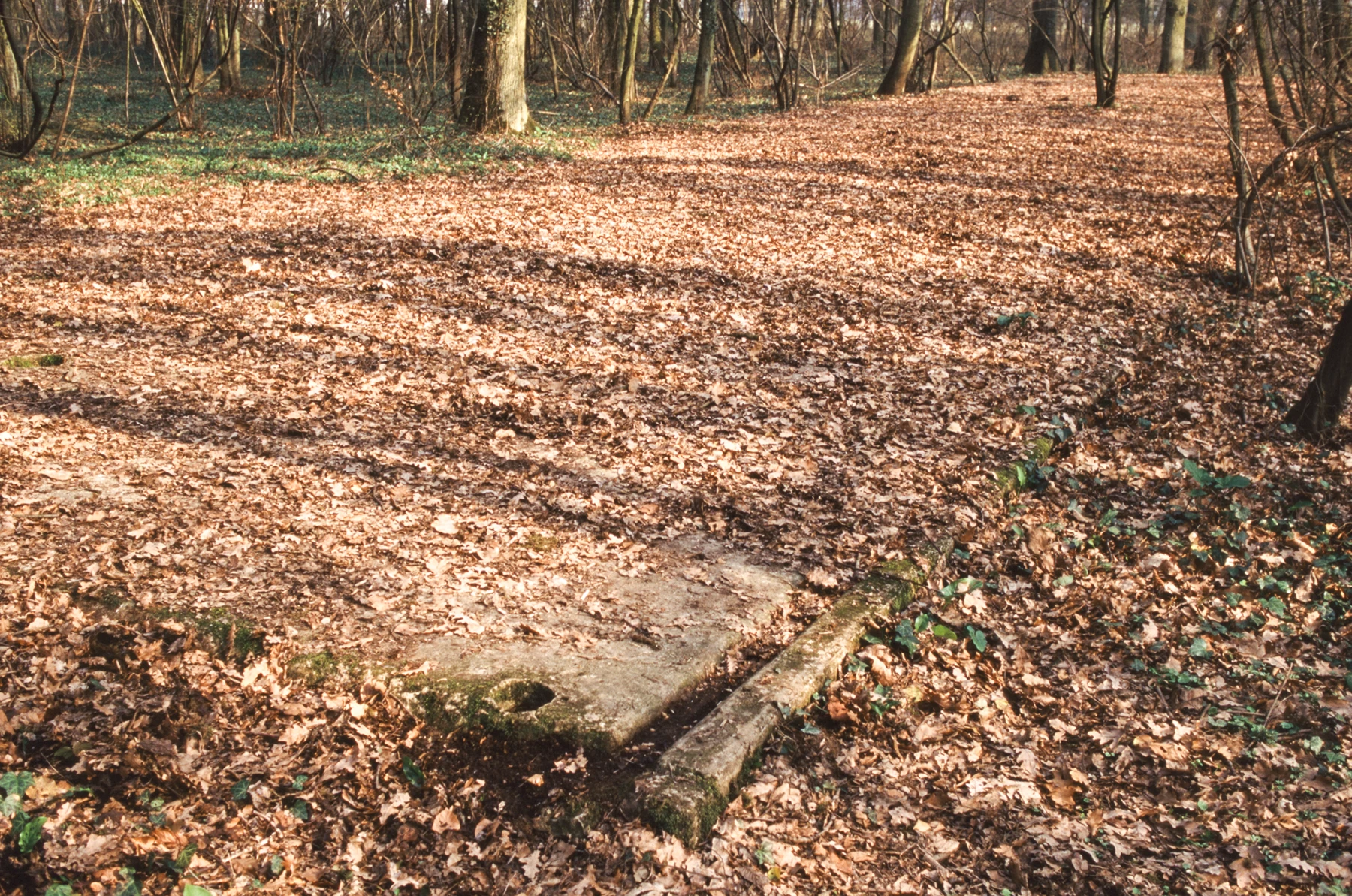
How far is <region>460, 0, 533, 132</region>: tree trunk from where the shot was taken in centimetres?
1573

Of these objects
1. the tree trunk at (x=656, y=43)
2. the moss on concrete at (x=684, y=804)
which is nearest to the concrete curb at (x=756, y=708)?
the moss on concrete at (x=684, y=804)

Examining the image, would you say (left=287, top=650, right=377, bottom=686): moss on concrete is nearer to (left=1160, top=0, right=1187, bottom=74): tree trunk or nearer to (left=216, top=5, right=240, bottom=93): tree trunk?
(left=216, top=5, right=240, bottom=93): tree trunk

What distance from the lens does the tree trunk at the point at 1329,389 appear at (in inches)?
251

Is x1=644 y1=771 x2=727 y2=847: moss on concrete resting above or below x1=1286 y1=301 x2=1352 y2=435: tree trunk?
below

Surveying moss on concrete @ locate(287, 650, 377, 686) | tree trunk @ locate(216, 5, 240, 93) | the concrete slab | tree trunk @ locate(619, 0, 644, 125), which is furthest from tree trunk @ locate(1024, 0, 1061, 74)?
moss on concrete @ locate(287, 650, 377, 686)

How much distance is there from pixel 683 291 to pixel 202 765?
6.76m

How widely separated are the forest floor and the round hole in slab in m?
0.20

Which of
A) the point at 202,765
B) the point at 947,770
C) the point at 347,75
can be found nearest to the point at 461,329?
the point at 202,765

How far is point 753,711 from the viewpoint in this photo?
3.96m

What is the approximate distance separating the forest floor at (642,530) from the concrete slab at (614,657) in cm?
11

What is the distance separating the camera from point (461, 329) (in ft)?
27.1

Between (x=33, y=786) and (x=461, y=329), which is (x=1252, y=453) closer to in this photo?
(x=461, y=329)

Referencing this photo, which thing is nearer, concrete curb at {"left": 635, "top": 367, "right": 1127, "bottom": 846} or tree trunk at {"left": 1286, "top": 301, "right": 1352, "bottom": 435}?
concrete curb at {"left": 635, "top": 367, "right": 1127, "bottom": 846}

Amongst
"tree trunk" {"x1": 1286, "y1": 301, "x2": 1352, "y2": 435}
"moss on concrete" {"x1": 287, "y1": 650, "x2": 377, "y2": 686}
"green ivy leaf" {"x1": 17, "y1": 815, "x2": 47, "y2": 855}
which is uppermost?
"tree trunk" {"x1": 1286, "y1": 301, "x2": 1352, "y2": 435}
